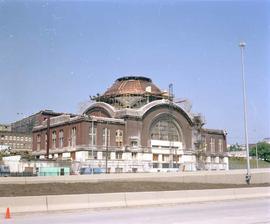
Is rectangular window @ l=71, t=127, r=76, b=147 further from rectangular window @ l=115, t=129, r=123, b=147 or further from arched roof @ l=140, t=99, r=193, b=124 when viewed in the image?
arched roof @ l=140, t=99, r=193, b=124

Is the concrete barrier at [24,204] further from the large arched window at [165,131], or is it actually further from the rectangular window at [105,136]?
the large arched window at [165,131]

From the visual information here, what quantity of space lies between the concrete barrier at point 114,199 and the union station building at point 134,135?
63.6m

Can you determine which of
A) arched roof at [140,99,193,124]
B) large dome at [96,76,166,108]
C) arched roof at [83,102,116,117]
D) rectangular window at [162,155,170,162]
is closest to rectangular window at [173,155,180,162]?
rectangular window at [162,155,170,162]

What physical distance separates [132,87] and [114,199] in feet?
332

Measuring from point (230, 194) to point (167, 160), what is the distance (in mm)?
84666

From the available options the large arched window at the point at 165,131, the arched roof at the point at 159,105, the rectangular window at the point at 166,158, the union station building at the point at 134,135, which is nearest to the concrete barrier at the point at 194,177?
the union station building at the point at 134,135

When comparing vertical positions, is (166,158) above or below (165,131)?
below

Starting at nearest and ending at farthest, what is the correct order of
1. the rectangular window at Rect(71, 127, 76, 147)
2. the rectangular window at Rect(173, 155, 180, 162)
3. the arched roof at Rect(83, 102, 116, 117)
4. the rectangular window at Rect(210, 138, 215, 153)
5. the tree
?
the rectangular window at Rect(71, 127, 76, 147) < the arched roof at Rect(83, 102, 116, 117) < the rectangular window at Rect(173, 155, 180, 162) < the rectangular window at Rect(210, 138, 215, 153) < the tree

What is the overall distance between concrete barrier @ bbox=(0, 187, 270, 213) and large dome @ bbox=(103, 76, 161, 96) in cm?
9147

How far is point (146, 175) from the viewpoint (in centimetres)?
5381

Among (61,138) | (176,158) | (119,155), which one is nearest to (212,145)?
(176,158)

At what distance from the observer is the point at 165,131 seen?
396 ft

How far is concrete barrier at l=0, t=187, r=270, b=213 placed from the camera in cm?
2284

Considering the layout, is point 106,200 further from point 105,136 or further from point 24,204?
point 105,136
